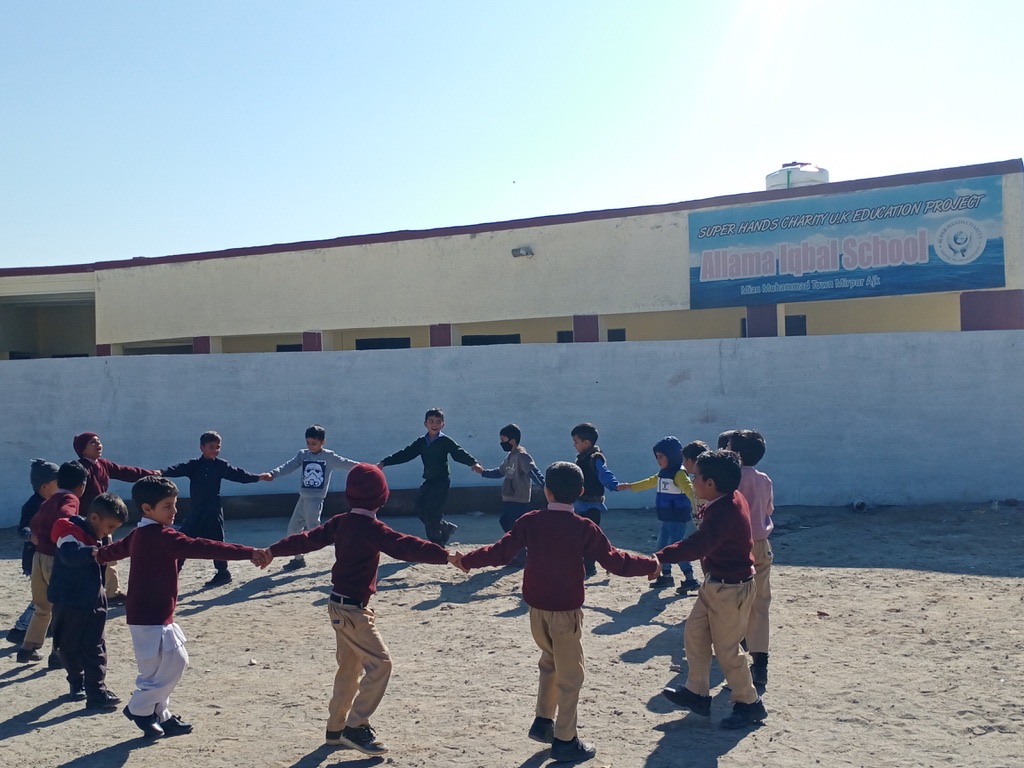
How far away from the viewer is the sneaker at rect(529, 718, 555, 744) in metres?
4.91

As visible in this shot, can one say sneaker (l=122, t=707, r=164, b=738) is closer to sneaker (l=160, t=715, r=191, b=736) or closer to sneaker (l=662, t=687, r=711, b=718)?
sneaker (l=160, t=715, r=191, b=736)

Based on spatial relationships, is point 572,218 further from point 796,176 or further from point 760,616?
point 760,616

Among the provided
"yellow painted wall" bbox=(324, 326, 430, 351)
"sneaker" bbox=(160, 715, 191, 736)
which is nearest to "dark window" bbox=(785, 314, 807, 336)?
"yellow painted wall" bbox=(324, 326, 430, 351)

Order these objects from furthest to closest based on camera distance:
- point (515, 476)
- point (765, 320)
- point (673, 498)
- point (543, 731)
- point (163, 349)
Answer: point (163, 349) → point (765, 320) → point (515, 476) → point (673, 498) → point (543, 731)

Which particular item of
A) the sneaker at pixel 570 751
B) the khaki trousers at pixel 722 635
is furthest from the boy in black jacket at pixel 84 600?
the khaki trousers at pixel 722 635

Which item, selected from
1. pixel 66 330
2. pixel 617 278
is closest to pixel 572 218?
pixel 617 278

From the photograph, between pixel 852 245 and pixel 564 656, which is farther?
pixel 852 245

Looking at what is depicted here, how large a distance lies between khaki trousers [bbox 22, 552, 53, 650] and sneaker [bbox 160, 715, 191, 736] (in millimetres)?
1948

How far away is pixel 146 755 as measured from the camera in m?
5.07

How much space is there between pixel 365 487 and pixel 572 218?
1312 centimetres

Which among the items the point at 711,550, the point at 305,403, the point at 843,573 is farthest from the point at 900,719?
the point at 305,403

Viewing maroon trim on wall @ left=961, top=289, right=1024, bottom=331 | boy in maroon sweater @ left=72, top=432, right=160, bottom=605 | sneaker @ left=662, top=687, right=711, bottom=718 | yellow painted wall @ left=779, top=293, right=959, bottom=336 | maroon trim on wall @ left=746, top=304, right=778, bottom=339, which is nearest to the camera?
sneaker @ left=662, top=687, right=711, bottom=718

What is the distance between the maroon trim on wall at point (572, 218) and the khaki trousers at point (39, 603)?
487 inches

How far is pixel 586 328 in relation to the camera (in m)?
17.7
